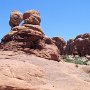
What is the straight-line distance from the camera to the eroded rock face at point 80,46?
69.0 m

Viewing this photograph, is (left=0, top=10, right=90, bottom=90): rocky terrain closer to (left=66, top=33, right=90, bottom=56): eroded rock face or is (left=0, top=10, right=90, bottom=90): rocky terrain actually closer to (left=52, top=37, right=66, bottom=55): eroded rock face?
(left=66, top=33, right=90, bottom=56): eroded rock face

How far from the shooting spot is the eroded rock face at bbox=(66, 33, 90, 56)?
226 feet

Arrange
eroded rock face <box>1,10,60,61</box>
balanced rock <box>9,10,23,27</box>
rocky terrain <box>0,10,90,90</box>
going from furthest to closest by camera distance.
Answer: balanced rock <box>9,10,23,27</box> < eroded rock face <box>1,10,60,61</box> < rocky terrain <box>0,10,90,90</box>

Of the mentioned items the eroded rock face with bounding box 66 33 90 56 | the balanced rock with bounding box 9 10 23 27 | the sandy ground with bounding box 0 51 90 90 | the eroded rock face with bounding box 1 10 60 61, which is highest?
the eroded rock face with bounding box 66 33 90 56

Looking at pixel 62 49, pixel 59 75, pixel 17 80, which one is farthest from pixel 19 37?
pixel 62 49

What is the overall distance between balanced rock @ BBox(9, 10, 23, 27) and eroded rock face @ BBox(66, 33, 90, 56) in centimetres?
4740

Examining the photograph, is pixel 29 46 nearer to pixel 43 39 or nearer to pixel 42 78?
pixel 43 39

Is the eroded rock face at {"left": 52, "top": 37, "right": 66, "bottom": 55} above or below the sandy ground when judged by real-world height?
above

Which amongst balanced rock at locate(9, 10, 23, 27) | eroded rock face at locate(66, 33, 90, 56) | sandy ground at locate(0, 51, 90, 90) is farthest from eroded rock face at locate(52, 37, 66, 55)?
sandy ground at locate(0, 51, 90, 90)

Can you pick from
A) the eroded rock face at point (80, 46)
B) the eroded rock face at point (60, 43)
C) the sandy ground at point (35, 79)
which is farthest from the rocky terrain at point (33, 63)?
the eroded rock face at point (60, 43)

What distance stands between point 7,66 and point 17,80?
1.10m

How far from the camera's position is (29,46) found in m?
19.1

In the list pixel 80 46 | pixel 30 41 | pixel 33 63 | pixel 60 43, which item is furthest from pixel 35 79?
pixel 60 43

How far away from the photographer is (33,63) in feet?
49.8
